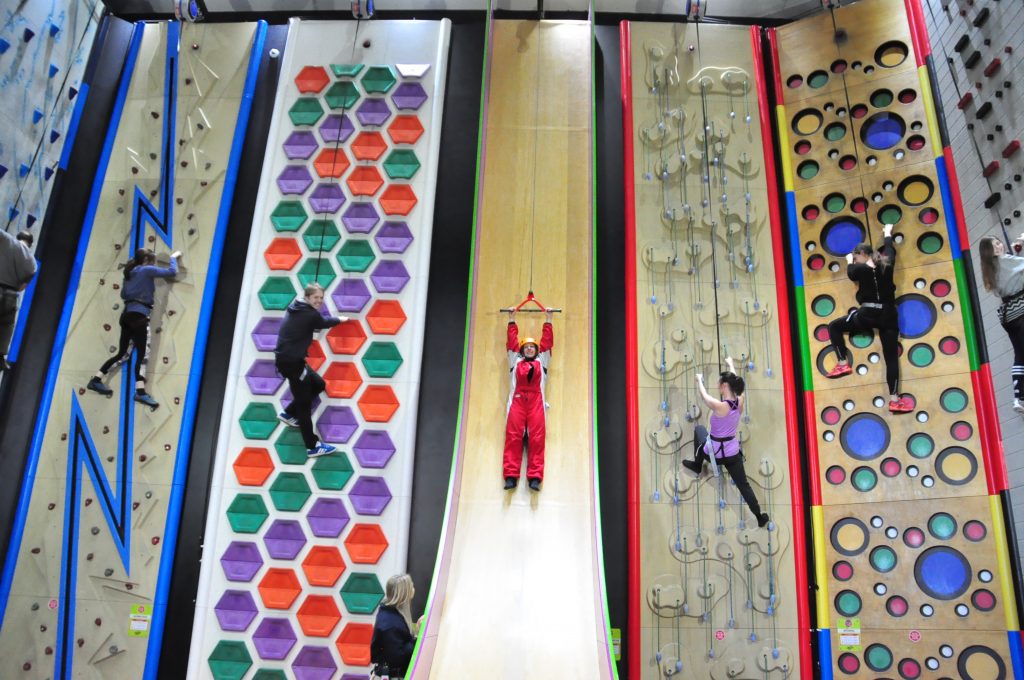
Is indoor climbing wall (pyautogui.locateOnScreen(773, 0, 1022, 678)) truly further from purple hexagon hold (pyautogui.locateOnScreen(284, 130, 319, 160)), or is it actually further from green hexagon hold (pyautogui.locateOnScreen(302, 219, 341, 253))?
purple hexagon hold (pyautogui.locateOnScreen(284, 130, 319, 160))

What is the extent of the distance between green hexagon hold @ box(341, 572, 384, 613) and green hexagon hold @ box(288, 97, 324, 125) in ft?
13.6

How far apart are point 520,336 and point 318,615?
275 cm

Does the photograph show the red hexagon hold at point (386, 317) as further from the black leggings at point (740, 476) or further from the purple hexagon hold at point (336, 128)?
the black leggings at point (740, 476)

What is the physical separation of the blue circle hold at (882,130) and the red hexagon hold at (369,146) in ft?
14.0

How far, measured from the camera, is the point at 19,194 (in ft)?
22.9

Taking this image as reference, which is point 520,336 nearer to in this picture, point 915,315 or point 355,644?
point 355,644

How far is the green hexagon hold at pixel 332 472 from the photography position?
6.39 m

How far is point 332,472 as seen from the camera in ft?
21.1

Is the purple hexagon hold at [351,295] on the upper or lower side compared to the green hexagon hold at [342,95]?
lower

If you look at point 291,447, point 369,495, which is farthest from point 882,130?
point 291,447

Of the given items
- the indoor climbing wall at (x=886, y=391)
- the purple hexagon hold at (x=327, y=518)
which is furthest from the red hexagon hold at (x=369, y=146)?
the indoor climbing wall at (x=886, y=391)

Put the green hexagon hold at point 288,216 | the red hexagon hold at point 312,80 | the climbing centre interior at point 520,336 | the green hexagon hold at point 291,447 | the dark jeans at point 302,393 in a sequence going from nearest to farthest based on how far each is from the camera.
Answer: the climbing centre interior at point 520,336 < the dark jeans at point 302,393 < the green hexagon hold at point 291,447 < the green hexagon hold at point 288,216 < the red hexagon hold at point 312,80

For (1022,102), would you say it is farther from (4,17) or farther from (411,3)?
(4,17)

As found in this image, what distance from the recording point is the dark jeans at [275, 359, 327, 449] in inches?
251
